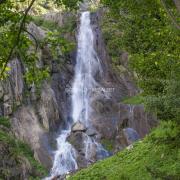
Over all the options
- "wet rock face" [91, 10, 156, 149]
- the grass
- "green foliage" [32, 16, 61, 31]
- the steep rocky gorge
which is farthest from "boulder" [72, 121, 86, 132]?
"green foliage" [32, 16, 61, 31]

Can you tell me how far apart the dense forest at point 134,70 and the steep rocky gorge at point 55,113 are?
357mm

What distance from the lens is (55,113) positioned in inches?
993

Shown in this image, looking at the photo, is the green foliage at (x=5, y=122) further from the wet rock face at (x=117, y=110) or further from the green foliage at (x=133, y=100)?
the green foliage at (x=133, y=100)

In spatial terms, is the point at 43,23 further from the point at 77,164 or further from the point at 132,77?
the point at 77,164

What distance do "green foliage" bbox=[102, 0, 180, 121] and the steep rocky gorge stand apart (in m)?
9.82

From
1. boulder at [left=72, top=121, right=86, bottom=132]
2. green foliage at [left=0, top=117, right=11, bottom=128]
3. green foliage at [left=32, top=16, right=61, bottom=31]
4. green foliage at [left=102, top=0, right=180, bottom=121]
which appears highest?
green foliage at [left=32, top=16, right=61, bottom=31]

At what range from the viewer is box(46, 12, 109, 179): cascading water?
72.6 ft

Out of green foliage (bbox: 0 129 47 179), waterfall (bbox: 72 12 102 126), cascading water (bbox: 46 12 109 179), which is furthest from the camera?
waterfall (bbox: 72 12 102 126)

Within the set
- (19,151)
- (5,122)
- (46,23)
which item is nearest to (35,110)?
(5,122)

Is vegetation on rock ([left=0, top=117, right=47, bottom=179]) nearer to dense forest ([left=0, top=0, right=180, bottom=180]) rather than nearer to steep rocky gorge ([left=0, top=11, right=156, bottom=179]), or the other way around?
dense forest ([left=0, top=0, right=180, bottom=180])

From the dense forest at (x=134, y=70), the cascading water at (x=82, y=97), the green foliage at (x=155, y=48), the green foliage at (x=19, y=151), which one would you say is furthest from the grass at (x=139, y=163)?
the cascading water at (x=82, y=97)

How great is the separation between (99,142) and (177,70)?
16737 millimetres

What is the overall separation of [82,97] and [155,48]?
16.3 metres

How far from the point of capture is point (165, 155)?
415 inches
